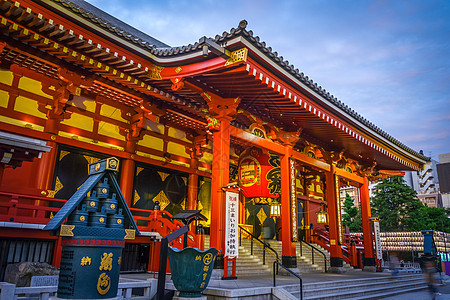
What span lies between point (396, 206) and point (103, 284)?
3407cm

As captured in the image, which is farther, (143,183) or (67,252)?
(143,183)

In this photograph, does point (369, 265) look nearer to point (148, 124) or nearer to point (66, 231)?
point (148, 124)

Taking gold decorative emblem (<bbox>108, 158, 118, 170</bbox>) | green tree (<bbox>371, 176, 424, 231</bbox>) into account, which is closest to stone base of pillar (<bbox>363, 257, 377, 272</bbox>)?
gold decorative emblem (<bbox>108, 158, 118, 170</bbox>)

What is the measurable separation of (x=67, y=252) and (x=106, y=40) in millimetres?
5326

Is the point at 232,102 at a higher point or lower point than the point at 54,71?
lower

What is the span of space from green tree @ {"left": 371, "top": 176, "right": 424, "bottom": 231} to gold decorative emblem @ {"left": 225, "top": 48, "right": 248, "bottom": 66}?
1163 inches

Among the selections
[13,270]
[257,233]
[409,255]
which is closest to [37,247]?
[13,270]

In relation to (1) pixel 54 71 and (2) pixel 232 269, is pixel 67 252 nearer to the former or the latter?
(2) pixel 232 269

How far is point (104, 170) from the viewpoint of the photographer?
4727 mm

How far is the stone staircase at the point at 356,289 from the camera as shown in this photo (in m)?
8.13

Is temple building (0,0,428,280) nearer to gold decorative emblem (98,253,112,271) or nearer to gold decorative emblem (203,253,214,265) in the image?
gold decorative emblem (203,253,214,265)

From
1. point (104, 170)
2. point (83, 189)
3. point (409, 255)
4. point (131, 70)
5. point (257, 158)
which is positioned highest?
point (131, 70)

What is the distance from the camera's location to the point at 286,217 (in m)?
11.8

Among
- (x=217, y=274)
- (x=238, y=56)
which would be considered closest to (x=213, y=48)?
(x=238, y=56)
